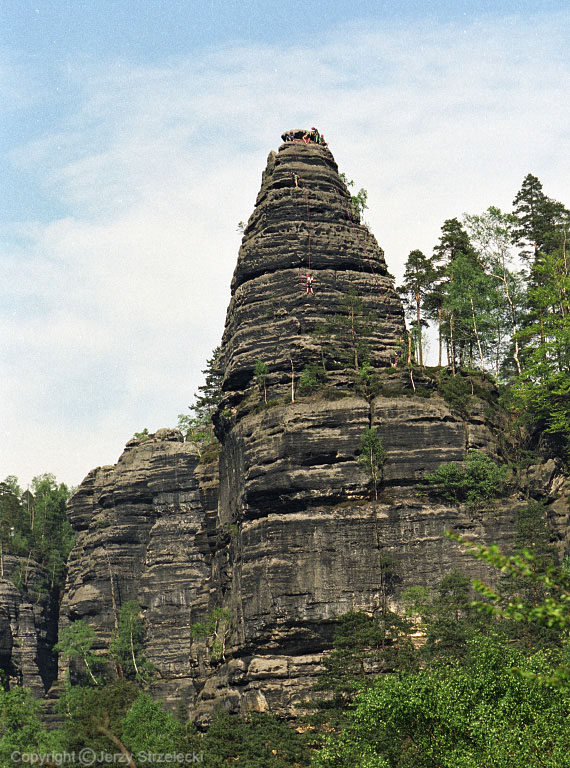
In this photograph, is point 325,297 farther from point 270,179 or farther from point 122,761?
point 122,761

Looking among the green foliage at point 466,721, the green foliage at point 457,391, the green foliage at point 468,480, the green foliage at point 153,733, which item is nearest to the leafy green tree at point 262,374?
the green foliage at point 457,391

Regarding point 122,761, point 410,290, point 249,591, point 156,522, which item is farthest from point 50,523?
point 122,761

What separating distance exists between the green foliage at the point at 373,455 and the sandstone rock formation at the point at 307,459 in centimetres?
51

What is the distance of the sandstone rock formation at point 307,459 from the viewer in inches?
2530

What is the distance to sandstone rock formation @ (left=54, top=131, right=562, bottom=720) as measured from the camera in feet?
211

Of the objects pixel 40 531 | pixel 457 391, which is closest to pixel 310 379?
pixel 457 391

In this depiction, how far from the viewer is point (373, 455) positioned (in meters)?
67.6

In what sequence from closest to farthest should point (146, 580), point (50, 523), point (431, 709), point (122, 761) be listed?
point (431, 709) < point (122, 761) < point (146, 580) < point (50, 523)

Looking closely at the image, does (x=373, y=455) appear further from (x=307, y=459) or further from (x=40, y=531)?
(x=40, y=531)

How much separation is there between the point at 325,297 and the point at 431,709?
41.7 meters

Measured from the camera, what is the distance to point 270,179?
82.8m

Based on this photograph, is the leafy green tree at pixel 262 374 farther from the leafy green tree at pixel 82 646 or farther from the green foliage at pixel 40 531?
the green foliage at pixel 40 531

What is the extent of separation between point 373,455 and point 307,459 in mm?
4221

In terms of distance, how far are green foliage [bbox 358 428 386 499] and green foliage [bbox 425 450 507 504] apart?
10.4 ft
